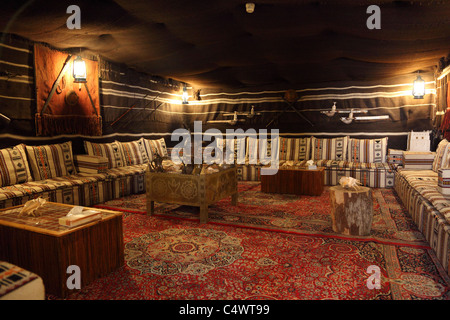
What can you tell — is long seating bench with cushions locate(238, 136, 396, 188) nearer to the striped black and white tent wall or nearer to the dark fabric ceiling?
the striped black and white tent wall

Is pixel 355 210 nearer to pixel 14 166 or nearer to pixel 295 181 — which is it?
pixel 295 181

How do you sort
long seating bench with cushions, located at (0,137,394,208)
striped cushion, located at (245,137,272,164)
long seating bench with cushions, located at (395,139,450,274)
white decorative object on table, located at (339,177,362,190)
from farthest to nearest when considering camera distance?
striped cushion, located at (245,137,272,164) → long seating bench with cushions, located at (0,137,394,208) → white decorative object on table, located at (339,177,362,190) → long seating bench with cushions, located at (395,139,450,274)

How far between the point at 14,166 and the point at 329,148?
588 cm

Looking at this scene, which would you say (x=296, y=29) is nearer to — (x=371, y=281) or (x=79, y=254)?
(x=371, y=281)

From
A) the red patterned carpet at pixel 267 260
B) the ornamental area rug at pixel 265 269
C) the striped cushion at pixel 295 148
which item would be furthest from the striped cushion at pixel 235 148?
the ornamental area rug at pixel 265 269

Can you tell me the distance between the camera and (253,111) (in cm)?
816

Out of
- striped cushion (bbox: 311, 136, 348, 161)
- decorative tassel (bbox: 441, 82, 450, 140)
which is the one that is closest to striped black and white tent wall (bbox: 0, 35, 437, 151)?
striped cushion (bbox: 311, 136, 348, 161)

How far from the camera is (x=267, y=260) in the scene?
9.20ft

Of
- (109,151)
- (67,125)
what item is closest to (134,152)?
(109,151)

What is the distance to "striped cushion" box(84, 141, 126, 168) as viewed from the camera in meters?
5.54

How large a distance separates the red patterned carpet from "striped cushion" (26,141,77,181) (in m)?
1.47

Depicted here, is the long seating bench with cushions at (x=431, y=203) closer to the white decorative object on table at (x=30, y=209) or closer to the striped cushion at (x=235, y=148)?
the white decorative object on table at (x=30, y=209)

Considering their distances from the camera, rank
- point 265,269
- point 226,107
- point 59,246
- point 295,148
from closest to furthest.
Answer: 1. point 59,246
2. point 265,269
3. point 295,148
4. point 226,107

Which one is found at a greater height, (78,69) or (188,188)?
Result: (78,69)
